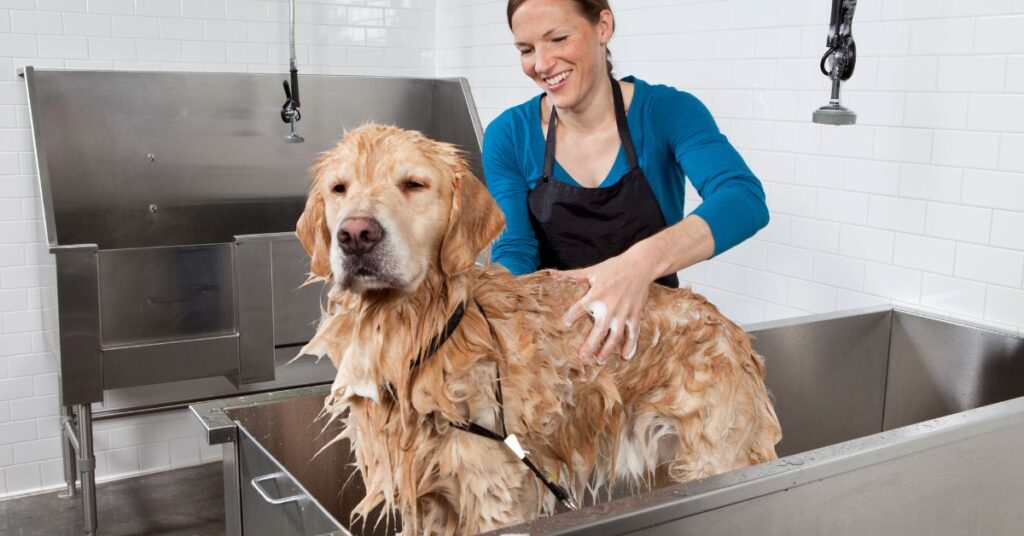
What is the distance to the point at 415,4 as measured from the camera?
513 centimetres

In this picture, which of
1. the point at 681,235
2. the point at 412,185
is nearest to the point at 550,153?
the point at 681,235

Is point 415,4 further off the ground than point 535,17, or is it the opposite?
point 415,4

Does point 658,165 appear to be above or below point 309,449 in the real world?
above

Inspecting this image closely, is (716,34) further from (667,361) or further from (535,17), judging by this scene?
(667,361)

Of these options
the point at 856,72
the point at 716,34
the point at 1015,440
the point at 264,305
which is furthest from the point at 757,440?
the point at 264,305

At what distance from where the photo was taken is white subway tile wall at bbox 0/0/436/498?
161 inches

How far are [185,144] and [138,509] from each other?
5.52 feet

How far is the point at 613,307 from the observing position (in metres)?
1.70

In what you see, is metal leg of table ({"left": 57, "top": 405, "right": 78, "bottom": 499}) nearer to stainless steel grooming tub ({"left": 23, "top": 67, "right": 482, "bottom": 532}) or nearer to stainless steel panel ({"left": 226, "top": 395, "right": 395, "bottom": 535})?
stainless steel grooming tub ({"left": 23, "top": 67, "right": 482, "bottom": 532})

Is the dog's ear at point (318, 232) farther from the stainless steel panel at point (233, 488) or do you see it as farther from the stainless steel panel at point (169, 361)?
the stainless steel panel at point (169, 361)

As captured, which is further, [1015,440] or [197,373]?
[197,373]

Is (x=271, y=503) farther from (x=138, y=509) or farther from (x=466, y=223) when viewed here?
A: (x=138, y=509)

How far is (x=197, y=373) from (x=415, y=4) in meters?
2.49

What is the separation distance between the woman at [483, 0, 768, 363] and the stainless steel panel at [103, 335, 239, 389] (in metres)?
1.76
